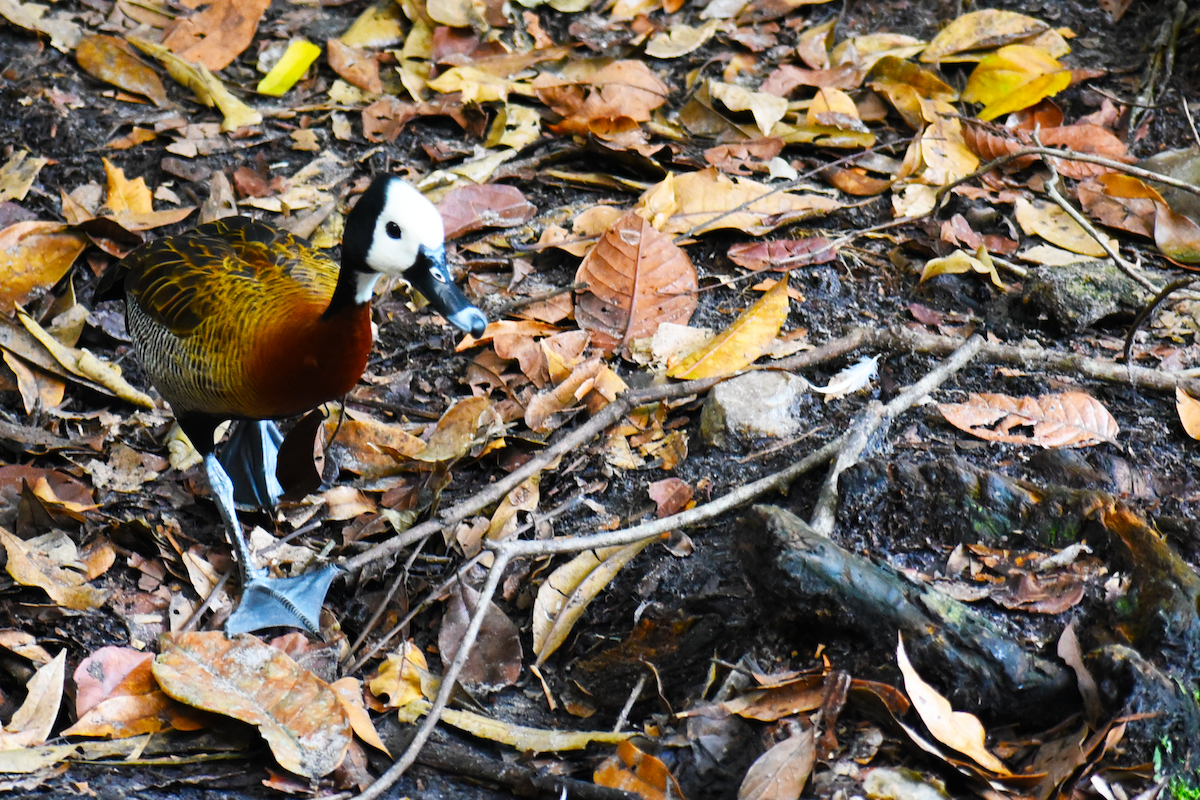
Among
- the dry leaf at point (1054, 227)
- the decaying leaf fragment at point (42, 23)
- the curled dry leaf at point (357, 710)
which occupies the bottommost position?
the curled dry leaf at point (357, 710)

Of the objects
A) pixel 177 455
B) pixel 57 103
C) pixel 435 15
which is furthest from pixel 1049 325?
pixel 57 103

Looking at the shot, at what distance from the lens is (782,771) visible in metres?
2.08

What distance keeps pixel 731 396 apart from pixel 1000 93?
84.3 inches

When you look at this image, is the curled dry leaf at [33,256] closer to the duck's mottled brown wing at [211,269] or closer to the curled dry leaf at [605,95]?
the duck's mottled brown wing at [211,269]

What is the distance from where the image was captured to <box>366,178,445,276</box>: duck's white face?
9.34ft

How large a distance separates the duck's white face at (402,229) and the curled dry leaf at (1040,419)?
1393mm

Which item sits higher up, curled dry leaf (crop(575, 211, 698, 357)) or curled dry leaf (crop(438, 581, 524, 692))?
curled dry leaf (crop(575, 211, 698, 357))

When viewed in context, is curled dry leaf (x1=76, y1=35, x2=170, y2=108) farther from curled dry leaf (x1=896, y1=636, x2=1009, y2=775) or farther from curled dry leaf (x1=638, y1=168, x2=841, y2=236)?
curled dry leaf (x1=896, y1=636, x2=1009, y2=775)

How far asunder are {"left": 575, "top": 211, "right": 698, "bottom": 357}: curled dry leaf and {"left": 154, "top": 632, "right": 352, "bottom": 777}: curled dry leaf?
4.95 feet

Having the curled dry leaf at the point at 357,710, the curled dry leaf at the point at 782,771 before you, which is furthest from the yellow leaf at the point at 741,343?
the curled dry leaf at the point at 782,771

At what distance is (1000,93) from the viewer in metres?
4.47

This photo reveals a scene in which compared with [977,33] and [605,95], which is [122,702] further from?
[977,33]

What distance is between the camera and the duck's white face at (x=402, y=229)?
285cm

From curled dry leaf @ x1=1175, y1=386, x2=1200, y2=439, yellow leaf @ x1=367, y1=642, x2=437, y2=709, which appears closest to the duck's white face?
yellow leaf @ x1=367, y1=642, x2=437, y2=709
